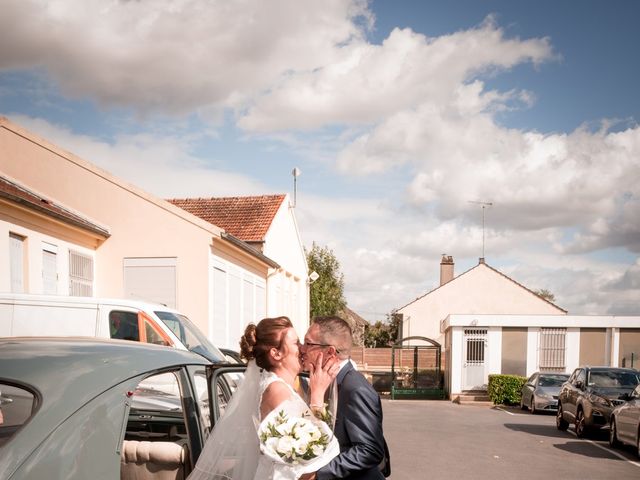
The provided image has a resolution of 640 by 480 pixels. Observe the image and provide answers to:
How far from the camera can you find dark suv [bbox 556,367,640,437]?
52.7 ft

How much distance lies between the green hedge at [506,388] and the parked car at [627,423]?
14.6 metres

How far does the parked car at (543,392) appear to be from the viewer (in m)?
24.6

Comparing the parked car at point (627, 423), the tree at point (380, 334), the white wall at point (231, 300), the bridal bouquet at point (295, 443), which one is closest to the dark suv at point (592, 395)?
the parked car at point (627, 423)

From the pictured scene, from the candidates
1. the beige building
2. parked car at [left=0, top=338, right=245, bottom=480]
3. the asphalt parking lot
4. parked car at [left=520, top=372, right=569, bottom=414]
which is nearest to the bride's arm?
parked car at [left=0, top=338, right=245, bottom=480]

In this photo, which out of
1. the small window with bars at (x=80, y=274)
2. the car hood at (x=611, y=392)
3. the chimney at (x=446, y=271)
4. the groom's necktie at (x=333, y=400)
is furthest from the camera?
the chimney at (x=446, y=271)

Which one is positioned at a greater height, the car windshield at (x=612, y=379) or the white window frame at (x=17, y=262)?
the white window frame at (x=17, y=262)

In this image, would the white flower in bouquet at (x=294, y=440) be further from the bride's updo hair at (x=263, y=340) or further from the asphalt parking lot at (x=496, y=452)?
the asphalt parking lot at (x=496, y=452)

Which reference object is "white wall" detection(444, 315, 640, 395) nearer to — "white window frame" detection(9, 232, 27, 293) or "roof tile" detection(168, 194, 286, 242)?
"roof tile" detection(168, 194, 286, 242)

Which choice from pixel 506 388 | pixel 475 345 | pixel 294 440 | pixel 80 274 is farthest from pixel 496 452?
pixel 475 345

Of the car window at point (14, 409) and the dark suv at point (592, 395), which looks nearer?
Answer: the car window at point (14, 409)

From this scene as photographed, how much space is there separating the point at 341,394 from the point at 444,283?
5383cm

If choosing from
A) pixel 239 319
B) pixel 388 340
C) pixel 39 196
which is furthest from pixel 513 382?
pixel 388 340

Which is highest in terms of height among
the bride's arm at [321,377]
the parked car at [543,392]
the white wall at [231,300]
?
the bride's arm at [321,377]

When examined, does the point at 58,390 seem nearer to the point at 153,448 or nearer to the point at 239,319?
the point at 153,448
